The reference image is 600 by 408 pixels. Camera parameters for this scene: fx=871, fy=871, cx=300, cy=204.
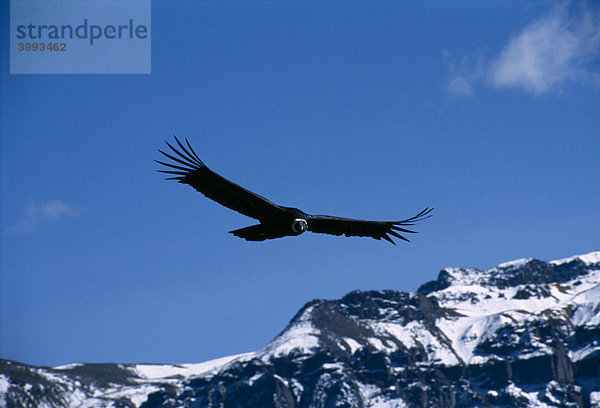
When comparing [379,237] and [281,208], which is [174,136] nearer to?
[281,208]

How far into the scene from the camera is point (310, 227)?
1385 inches

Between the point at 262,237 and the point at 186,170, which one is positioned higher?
the point at 186,170

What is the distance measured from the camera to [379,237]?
121ft

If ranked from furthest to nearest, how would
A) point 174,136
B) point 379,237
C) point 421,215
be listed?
A: point 379,237, point 421,215, point 174,136

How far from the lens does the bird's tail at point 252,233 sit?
107ft

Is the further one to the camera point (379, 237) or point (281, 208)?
point (379, 237)

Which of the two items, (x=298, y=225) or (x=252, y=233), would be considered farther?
(x=252, y=233)

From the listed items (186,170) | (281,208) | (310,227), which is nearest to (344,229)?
(310,227)

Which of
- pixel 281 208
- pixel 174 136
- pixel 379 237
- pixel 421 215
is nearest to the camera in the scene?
pixel 174 136

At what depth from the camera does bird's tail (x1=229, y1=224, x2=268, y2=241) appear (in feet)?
107

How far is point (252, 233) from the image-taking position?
108ft

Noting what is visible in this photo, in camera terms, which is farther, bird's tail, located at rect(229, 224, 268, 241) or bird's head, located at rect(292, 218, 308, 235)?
bird's tail, located at rect(229, 224, 268, 241)

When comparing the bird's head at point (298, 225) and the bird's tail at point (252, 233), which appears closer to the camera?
the bird's head at point (298, 225)

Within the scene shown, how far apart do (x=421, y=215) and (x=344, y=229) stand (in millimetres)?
3405
